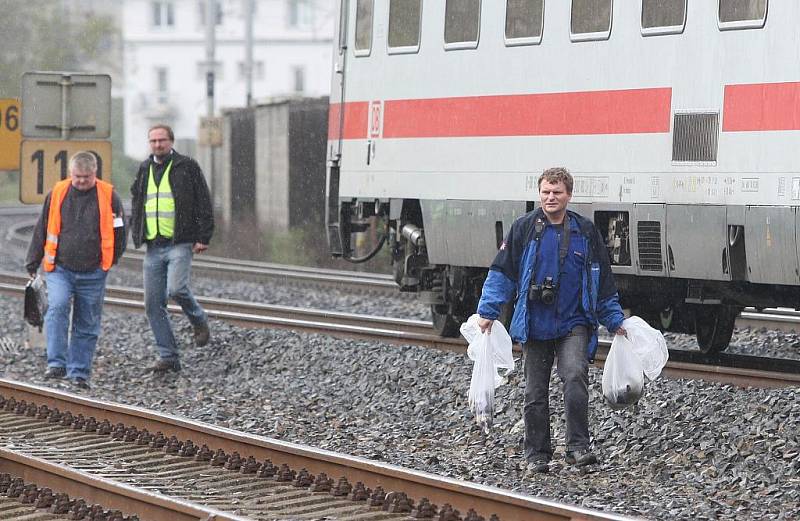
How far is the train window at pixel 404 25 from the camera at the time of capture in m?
12.7

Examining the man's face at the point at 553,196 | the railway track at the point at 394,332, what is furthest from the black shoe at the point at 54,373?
the man's face at the point at 553,196

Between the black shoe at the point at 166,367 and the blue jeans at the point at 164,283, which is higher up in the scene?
the blue jeans at the point at 164,283

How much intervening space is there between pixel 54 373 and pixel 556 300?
529 cm

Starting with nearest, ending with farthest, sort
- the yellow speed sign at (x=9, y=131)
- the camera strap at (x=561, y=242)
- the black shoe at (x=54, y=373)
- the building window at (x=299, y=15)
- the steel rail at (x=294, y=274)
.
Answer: the camera strap at (x=561, y=242), the black shoe at (x=54, y=373), the yellow speed sign at (x=9, y=131), the steel rail at (x=294, y=274), the building window at (x=299, y=15)

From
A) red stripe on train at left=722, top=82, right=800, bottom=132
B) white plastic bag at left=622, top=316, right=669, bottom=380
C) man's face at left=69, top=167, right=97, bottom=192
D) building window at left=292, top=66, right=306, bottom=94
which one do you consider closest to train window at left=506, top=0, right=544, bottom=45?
red stripe on train at left=722, top=82, right=800, bottom=132

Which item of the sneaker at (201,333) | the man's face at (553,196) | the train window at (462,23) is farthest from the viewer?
the sneaker at (201,333)

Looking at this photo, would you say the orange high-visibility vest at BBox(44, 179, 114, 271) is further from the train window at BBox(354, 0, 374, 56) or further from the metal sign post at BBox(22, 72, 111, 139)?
the train window at BBox(354, 0, 374, 56)

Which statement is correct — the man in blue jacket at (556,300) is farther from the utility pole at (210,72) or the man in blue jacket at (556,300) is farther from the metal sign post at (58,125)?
the utility pole at (210,72)

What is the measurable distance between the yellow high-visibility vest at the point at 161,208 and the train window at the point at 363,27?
205 cm

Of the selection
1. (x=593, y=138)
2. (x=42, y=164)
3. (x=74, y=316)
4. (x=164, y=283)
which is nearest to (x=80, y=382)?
(x=74, y=316)

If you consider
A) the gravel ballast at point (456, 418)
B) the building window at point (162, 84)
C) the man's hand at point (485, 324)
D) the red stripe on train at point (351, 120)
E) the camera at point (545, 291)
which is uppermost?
the building window at point (162, 84)

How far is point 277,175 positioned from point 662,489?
2266cm

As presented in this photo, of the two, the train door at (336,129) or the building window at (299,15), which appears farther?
the building window at (299,15)

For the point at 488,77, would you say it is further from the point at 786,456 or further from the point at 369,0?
the point at 786,456
